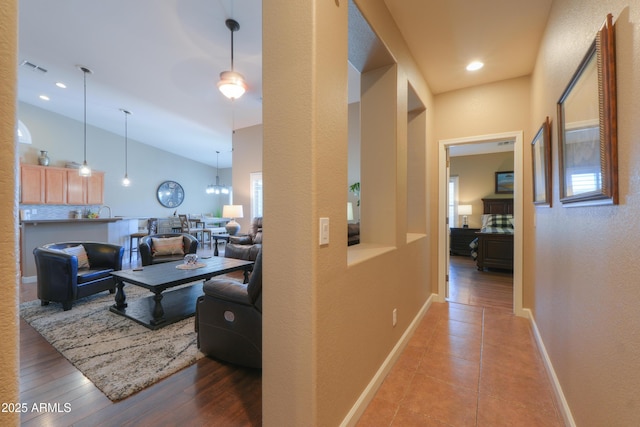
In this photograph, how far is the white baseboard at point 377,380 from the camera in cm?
153

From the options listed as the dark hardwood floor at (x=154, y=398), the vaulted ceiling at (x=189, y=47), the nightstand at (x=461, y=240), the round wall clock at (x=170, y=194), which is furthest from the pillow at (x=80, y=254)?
the nightstand at (x=461, y=240)

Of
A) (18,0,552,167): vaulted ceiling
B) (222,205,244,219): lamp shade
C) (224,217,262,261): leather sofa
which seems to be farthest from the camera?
(222,205,244,219): lamp shade

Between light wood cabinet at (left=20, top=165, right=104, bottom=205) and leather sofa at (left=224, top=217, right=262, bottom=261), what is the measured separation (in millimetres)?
4669

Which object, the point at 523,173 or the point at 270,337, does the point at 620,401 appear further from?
the point at 523,173

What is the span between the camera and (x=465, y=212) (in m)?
7.04

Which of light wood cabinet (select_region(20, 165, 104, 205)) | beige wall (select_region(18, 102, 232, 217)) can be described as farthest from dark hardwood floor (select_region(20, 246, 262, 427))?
beige wall (select_region(18, 102, 232, 217))

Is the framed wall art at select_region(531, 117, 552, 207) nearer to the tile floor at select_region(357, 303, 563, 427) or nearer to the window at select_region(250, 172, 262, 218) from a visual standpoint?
the tile floor at select_region(357, 303, 563, 427)

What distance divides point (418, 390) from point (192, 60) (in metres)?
4.72

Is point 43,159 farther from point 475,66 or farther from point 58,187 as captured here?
point 475,66

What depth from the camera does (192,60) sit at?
3818mm

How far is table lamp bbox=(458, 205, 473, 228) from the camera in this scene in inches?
277

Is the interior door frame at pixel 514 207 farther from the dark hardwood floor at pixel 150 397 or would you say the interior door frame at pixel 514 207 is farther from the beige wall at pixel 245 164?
the beige wall at pixel 245 164

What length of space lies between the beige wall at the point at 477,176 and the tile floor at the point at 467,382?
16.4 ft

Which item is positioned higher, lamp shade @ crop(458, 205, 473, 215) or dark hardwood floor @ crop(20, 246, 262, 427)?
lamp shade @ crop(458, 205, 473, 215)
